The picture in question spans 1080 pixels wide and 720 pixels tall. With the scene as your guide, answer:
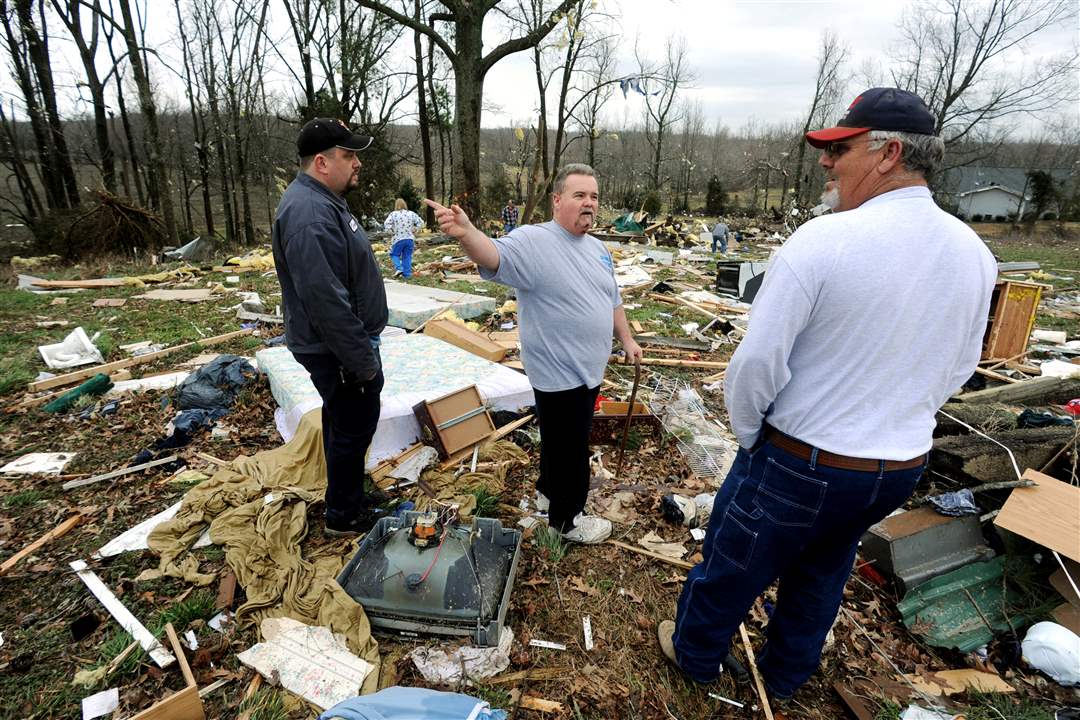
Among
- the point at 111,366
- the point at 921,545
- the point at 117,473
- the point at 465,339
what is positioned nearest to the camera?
the point at 921,545

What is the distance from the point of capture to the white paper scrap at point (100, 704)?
86.8 inches

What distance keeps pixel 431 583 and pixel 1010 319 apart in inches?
315

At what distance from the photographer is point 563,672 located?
249 cm

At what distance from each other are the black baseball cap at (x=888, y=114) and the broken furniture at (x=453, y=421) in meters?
3.34

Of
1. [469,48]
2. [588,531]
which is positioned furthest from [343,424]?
[469,48]

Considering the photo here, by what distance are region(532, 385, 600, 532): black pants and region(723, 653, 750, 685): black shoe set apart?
3.78ft

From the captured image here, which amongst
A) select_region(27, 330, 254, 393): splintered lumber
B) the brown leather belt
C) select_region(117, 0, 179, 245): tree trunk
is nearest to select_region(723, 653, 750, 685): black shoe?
the brown leather belt

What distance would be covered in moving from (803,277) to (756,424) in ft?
1.79

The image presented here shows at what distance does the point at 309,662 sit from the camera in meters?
2.43

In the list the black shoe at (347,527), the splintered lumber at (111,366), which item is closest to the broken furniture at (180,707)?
the black shoe at (347,527)

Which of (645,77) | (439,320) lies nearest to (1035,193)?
(645,77)

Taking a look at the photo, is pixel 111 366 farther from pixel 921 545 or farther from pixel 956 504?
pixel 956 504

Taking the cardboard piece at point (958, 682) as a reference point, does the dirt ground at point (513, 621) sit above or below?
above

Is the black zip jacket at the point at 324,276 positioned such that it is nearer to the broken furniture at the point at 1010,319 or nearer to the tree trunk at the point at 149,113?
the broken furniture at the point at 1010,319
